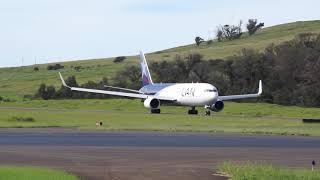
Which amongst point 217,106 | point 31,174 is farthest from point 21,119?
point 31,174

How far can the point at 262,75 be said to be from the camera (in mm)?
106062

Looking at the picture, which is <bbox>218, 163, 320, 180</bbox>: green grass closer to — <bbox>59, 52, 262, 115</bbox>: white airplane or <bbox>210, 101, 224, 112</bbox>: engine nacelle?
<bbox>59, 52, 262, 115</bbox>: white airplane

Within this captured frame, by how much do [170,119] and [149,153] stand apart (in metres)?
32.9

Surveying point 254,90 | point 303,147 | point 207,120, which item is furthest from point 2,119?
point 254,90

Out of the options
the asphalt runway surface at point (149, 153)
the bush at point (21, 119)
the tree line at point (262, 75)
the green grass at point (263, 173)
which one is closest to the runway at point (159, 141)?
the asphalt runway surface at point (149, 153)

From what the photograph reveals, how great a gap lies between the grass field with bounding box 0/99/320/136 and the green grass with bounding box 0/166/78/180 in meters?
23.5

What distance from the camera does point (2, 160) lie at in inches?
995

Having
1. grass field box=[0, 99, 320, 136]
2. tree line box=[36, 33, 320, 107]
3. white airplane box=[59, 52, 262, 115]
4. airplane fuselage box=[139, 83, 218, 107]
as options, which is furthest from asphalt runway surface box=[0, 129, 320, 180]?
tree line box=[36, 33, 320, 107]

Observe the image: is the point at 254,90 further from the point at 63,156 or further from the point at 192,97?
the point at 63,156

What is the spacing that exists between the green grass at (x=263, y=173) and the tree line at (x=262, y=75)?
6944cm

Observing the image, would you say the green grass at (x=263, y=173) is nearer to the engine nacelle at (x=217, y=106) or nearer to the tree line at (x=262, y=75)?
the engine nacelle at (x=217, y=106)

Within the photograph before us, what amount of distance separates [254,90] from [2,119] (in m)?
47.7

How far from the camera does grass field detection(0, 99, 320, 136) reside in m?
48.4

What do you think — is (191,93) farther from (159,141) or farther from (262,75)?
(159,141)
